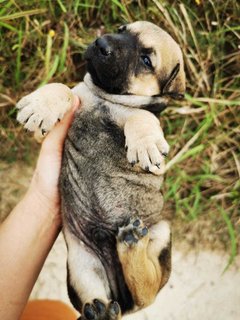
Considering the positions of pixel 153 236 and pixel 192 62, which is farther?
pixel 192 62

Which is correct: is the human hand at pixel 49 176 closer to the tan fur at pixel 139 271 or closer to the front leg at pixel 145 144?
the front leg at pixel 145 144

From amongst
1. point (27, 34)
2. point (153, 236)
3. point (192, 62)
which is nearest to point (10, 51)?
point (27, 34)

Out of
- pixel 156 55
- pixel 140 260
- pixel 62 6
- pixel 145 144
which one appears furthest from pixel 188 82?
pixel 140 260

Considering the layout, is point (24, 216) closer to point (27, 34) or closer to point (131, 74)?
point (131, 74)

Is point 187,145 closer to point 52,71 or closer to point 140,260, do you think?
point 52,71

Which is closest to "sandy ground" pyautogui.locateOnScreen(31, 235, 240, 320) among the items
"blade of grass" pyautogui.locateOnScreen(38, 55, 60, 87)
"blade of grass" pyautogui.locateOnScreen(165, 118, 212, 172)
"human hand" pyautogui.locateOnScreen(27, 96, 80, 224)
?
"blade of grass" pyautogui.locateOnScreen(165, 118, 212, 172)

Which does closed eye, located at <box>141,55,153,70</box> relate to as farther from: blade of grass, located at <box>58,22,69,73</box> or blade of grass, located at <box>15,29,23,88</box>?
blade of grass, located at <box>15,29,23,88</box>

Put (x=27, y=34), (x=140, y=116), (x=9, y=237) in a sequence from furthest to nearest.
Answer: (x=27, y=34)
(x=9, y=237)
(x=140, y=116)
